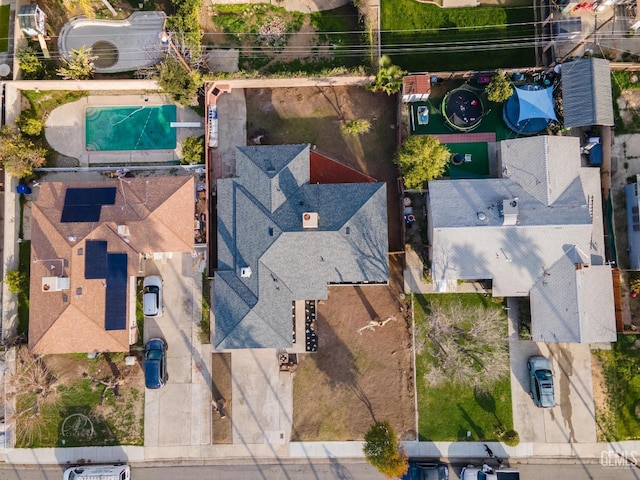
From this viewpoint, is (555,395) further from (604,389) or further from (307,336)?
(307,336)

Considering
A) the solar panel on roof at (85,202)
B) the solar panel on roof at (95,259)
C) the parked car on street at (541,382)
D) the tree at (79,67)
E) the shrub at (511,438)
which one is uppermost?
the tree at (79,67)

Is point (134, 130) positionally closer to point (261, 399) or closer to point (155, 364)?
point (155, 364)

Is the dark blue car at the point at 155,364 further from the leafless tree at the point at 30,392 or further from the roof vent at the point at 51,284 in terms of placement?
the leafless tree at the point at 30,392

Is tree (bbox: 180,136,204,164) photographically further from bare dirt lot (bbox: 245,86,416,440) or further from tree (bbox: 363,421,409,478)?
tree (bbox: 363,421,409,478)

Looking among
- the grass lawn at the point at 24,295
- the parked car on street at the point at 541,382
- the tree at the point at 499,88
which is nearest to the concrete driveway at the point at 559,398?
the parked car on street at the point at 541,382

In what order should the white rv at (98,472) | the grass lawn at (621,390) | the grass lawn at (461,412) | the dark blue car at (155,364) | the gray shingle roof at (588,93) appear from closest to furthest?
the gray shingle roof at (588,93) < the white rv at (98,472) < the dark blue car at (155,364) < the grass lawn at (621,390) < the grass lawn at (461,412)

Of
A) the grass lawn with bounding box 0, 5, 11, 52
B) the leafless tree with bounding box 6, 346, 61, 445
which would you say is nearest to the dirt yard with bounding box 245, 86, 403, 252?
the grass lawn with bounding box 0, 5, 11, 52
